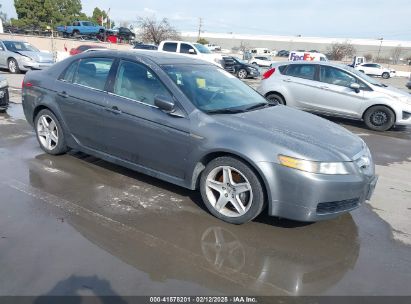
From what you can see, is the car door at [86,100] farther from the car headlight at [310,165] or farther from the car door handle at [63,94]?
the car headlight at [310,165]

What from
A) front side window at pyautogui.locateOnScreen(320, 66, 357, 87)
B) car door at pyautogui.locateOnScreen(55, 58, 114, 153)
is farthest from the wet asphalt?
front side window at pyautogui.locateOnScreen(320, 66, 357, 87)

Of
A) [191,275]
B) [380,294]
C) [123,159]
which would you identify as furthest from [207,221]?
[380,294]

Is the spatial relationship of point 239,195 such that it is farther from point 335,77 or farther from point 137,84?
point 335,77

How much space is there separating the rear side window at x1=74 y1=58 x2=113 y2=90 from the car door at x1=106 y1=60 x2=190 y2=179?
0.23 meters

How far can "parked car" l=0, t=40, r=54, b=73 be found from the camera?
16.5 metres

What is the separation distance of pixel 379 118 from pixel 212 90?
6341 mm

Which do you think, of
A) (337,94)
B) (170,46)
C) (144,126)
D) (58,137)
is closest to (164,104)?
(144,126)

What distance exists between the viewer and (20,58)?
54.2 feet

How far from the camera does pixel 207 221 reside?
3.83m

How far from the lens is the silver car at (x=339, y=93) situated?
8992 mm

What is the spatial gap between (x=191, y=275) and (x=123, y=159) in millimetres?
1969

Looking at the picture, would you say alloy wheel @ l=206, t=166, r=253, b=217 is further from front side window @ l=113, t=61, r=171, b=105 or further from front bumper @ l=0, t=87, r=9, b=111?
front bumper @ l=0, t=87, r=9, b=111

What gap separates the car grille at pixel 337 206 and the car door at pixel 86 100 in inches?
103

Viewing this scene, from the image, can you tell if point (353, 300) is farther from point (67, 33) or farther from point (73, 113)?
point (67, 33)
